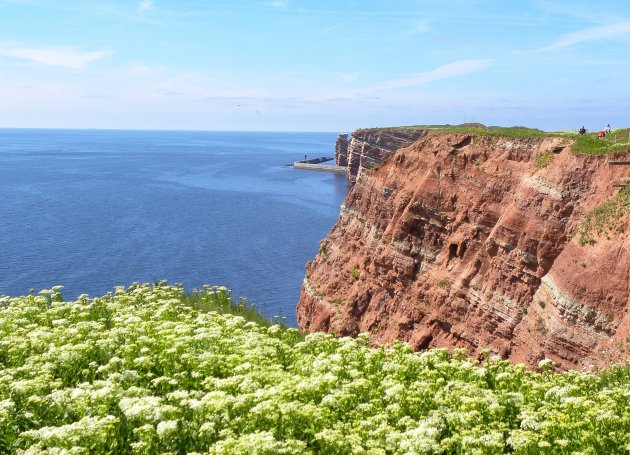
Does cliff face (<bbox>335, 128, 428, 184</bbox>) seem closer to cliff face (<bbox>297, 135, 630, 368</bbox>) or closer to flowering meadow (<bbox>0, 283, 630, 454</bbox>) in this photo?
cliff face (<bbox>297, 135, 630, 368</bbox>)

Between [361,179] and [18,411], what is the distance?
145ft

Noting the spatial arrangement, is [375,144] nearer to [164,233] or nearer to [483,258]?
[164,233]

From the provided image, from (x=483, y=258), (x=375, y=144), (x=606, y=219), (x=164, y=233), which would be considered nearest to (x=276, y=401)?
(x=606, y=219)

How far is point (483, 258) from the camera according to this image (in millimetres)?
41125

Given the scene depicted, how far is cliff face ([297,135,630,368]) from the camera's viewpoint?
31.7 metres

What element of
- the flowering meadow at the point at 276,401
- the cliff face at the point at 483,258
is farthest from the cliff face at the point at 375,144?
the flowering meadow at the point at 276,401

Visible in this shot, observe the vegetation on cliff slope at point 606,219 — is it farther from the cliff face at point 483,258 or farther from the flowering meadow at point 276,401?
the flowering meadow at point 276,401

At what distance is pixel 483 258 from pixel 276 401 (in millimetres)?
28616

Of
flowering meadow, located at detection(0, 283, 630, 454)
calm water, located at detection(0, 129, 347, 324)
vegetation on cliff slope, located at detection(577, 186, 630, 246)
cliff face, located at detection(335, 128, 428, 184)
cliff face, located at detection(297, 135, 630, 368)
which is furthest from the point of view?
cliff face, located at detection(335, 128, 428, 184)

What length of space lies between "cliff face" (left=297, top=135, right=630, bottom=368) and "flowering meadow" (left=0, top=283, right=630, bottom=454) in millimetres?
10585

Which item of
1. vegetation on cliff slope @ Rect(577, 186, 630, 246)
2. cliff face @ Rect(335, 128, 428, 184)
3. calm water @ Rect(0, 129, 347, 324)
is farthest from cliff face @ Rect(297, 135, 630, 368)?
cliff face @ Rect(335, 128, 428, 184)

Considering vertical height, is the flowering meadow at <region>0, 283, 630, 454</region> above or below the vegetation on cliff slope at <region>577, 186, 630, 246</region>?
below

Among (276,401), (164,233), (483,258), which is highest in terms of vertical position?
(276,401)

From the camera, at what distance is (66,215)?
120 meters
